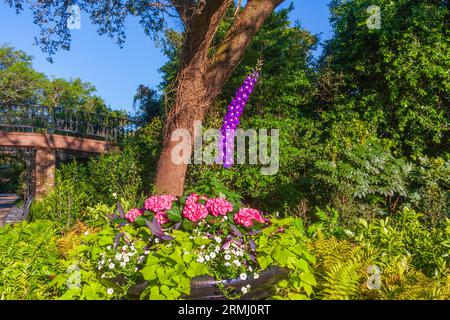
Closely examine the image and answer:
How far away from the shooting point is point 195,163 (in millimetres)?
7672

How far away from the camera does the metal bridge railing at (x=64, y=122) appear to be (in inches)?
571

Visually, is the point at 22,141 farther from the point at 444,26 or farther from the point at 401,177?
the point at 444,26

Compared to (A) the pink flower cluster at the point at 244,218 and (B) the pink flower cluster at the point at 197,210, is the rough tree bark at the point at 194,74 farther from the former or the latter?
(A) the pink flower cluster at the point at 244,218

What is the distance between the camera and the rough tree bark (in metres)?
6.17

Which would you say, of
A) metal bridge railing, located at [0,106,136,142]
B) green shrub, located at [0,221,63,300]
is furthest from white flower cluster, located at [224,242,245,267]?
metal bridge railing, located at [0,106,136,142]

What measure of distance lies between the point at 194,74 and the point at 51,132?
34.9 ft

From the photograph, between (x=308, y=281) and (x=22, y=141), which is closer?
(x=308, y=281)

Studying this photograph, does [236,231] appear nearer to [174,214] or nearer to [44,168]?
[174,214]

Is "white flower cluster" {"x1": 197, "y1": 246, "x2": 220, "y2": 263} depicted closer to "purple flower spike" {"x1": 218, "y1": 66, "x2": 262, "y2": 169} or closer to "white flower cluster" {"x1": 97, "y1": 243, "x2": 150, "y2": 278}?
"white flower cluster" {"x1": 97, "y1": 243, "x2": 150, "y2": 278}

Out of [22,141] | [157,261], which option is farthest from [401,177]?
[22,141]

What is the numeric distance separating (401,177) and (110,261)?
18.3 feet

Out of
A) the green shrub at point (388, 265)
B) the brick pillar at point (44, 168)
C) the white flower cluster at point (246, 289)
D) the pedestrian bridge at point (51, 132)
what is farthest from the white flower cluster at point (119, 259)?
the pedestrian bridge at point (51, 132)

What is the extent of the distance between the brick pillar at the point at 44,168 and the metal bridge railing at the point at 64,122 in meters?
1.76

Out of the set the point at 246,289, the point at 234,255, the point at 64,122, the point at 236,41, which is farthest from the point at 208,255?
the point at 64,122
